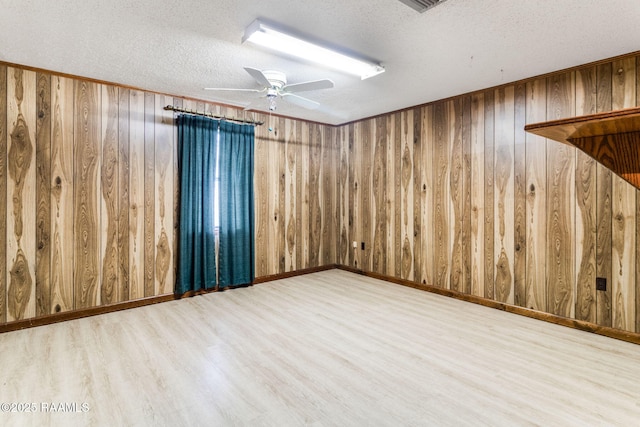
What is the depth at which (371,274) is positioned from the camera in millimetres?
5086

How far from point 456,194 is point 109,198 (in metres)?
4.00

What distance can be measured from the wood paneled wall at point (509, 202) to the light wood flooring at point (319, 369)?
433mm

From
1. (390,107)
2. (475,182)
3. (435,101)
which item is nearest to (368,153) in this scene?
(390,107)

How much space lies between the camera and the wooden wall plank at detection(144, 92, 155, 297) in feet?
12.4

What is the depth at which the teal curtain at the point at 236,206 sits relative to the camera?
14.2 ft

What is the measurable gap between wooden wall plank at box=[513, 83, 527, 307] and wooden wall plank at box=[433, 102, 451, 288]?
30.3 inches

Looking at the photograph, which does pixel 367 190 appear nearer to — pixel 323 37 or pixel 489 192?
pixel 489 192

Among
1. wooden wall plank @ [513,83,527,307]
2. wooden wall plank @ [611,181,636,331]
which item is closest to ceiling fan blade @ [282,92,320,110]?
wooden wall plank @ [513,83,527,307]

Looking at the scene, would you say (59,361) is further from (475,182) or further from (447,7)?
(475,182)

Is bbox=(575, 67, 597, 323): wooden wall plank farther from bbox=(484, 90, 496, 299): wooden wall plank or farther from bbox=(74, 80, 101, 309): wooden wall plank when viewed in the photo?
bbox=(74, 80, 101, 309): wooden wall plank

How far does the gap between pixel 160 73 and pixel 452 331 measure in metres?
3.74

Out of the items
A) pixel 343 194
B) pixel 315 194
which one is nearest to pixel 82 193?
pixel 315 194

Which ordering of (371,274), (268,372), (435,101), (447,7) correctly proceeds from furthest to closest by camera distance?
(371,274), (435,101), (268,372), (447,7)

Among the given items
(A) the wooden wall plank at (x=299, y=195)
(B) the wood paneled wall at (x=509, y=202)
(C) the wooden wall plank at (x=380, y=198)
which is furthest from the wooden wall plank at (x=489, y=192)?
(A) the wooden wall plank at (x=299, y=195)
